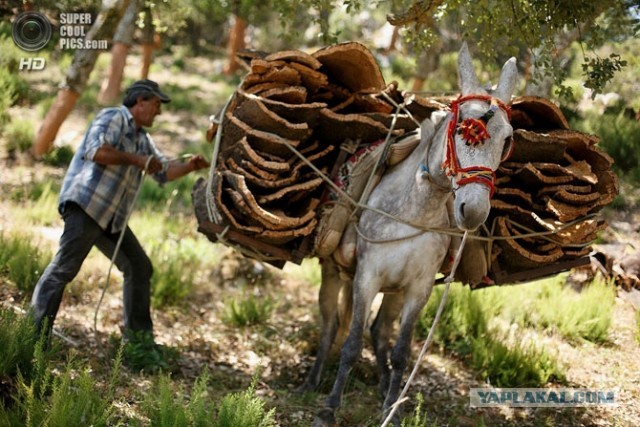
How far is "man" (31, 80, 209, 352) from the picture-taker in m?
4.52

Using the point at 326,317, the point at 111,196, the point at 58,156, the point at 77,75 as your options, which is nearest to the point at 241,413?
the point at 326,317

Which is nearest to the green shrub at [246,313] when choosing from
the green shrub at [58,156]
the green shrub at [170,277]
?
the green shrub at [170,277]

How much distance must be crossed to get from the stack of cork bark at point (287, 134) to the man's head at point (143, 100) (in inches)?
35.2

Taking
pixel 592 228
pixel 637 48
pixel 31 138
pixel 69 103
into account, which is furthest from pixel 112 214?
pixel 637 48

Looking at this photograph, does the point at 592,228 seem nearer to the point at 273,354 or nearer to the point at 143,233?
the point at 273,354

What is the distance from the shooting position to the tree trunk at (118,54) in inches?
456

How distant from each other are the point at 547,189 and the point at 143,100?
10.2ft

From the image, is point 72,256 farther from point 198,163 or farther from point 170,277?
point 170,277

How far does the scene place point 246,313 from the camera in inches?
246

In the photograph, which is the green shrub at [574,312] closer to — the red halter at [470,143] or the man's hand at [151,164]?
the red halter at [470,143]

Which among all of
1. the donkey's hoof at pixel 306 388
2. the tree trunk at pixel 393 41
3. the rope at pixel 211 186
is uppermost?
the tree trunk at pixel 393 41

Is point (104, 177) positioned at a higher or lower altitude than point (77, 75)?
lower

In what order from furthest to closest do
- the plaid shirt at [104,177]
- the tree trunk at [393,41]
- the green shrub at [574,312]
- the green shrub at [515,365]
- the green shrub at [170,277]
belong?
the tree trunk at [393,41], the green shrub at [170,277], the green shrub at [574,312], the green shrub at [515,365], the plaid shirt at [104,177]

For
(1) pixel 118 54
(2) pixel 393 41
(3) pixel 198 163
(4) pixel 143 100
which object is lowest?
(3) pixel 198 163
